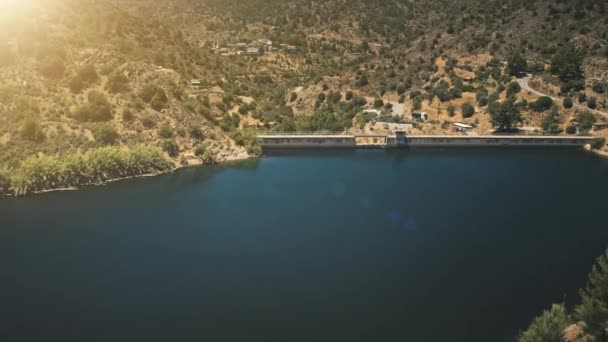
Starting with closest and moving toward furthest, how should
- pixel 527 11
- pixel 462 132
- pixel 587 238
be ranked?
pixel 587 238
pixel 462 132
pixel 527 11

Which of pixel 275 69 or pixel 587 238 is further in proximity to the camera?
pixel 275 69

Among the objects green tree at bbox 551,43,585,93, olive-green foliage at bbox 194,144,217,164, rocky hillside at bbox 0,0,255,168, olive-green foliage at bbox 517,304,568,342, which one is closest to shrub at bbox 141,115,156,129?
rocky hillside at bbox 0,0,255,168

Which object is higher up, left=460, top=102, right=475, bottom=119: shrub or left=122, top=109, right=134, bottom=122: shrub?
left=122, top=109, right=134, bottom=122: shrub

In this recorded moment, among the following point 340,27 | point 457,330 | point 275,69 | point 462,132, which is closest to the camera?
point 457,330

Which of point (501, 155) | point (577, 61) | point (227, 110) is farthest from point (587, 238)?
point (227, 110)

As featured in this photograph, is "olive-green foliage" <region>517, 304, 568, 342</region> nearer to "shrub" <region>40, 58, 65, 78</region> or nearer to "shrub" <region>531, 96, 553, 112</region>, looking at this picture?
"shrub" <region>531, 96, 553, 112</region>

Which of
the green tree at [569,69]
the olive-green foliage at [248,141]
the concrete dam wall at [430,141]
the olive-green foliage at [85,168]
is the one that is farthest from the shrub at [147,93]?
the green tree at [569,69]

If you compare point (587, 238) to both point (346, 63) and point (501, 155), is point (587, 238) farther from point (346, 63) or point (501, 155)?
point (346, 63)

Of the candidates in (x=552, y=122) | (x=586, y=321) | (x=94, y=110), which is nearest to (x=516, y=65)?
(x=552, y=122)
